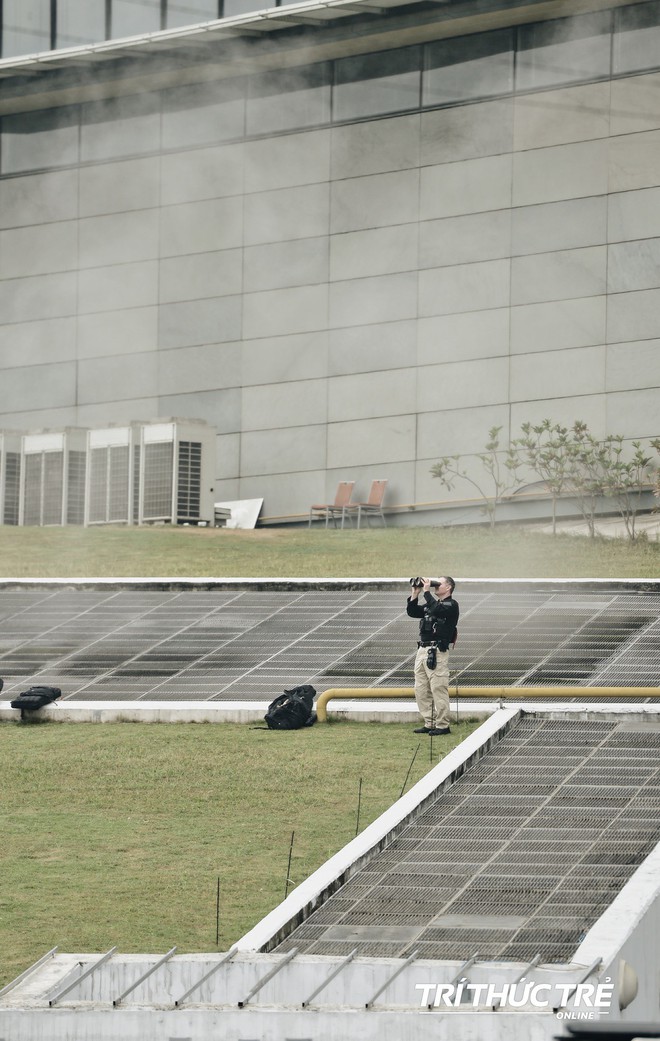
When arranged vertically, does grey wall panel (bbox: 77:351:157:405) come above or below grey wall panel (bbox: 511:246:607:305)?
below

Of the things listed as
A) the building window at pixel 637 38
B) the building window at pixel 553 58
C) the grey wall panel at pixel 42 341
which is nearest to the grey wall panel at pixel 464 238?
the building window at pixel 553 58

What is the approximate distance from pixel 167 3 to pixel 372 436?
6137 mm

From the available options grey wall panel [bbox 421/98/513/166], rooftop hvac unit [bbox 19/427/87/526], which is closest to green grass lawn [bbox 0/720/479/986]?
rooftop hvac unit [bbox 19/427/87/526]

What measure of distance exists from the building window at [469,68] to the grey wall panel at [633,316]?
3087mm

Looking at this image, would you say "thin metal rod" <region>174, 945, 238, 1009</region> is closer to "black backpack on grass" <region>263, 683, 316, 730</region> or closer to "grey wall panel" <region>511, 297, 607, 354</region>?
"black backpack on grass" <region>263, 683, 316, 730</region>

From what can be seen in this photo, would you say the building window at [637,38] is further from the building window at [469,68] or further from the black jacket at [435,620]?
the black jacket at [435,620]

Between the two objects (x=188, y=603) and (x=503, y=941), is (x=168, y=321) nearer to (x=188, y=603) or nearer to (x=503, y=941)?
(x=188, y=603)

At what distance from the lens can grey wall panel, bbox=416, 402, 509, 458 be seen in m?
21.9

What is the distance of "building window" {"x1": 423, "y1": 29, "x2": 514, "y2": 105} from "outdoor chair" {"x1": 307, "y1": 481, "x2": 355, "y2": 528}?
5.13 m

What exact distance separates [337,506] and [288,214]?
4011 millimetres

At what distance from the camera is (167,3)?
2077 centimetres

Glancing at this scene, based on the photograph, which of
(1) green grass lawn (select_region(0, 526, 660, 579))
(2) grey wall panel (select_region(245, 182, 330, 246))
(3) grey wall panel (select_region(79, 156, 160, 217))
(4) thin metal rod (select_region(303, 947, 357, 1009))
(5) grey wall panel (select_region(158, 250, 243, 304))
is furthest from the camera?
(5) grey wall panel (select_region(158, 250, 243, 304))

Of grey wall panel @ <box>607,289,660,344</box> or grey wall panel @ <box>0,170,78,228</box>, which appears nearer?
grey wall panel @ <box>607,289,660,344</box>

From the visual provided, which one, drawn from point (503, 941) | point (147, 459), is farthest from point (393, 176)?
point (503, 941)
